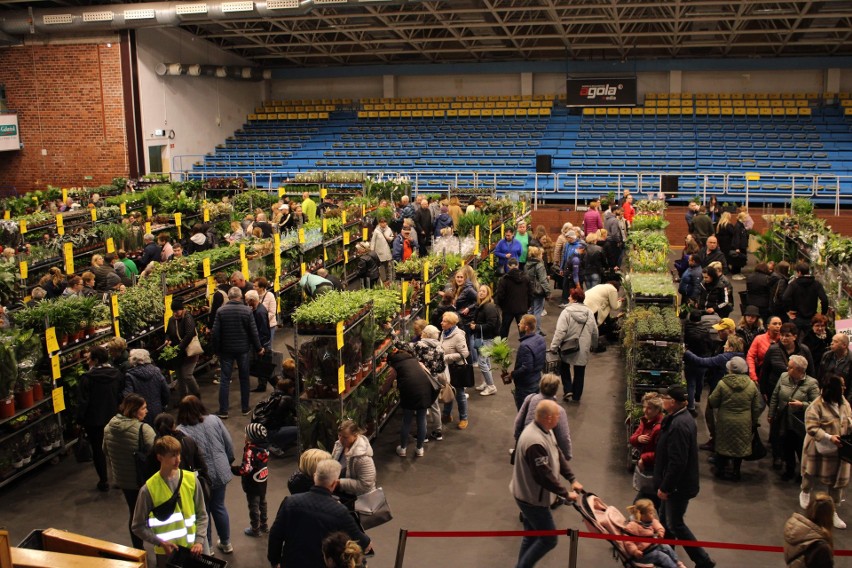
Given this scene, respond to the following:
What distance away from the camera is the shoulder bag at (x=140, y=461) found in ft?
20.3

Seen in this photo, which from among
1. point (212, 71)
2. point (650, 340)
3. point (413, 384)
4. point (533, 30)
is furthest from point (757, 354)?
point (212, 71)

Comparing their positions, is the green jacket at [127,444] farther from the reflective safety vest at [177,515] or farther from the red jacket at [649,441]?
the red jacket at [649,441]

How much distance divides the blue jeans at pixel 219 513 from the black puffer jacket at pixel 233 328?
2.91 m

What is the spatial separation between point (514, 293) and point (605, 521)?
5.70 metres

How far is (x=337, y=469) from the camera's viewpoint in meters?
5.02

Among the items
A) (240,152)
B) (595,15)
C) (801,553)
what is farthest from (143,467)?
(240,152)

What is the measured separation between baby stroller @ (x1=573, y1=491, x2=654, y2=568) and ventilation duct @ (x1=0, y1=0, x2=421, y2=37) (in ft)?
55.0

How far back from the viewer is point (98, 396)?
7.68 metres

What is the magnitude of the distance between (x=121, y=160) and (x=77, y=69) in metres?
2.88

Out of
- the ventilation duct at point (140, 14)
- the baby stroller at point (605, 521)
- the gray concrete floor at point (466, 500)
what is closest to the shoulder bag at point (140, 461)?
the gray concrete floor at point (466, 500)

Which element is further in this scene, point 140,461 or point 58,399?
point 58,399

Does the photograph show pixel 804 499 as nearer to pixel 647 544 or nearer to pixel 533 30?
pixel 647 544

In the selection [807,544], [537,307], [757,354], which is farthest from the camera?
[537,307]

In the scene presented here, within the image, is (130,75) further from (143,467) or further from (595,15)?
(143,467)
